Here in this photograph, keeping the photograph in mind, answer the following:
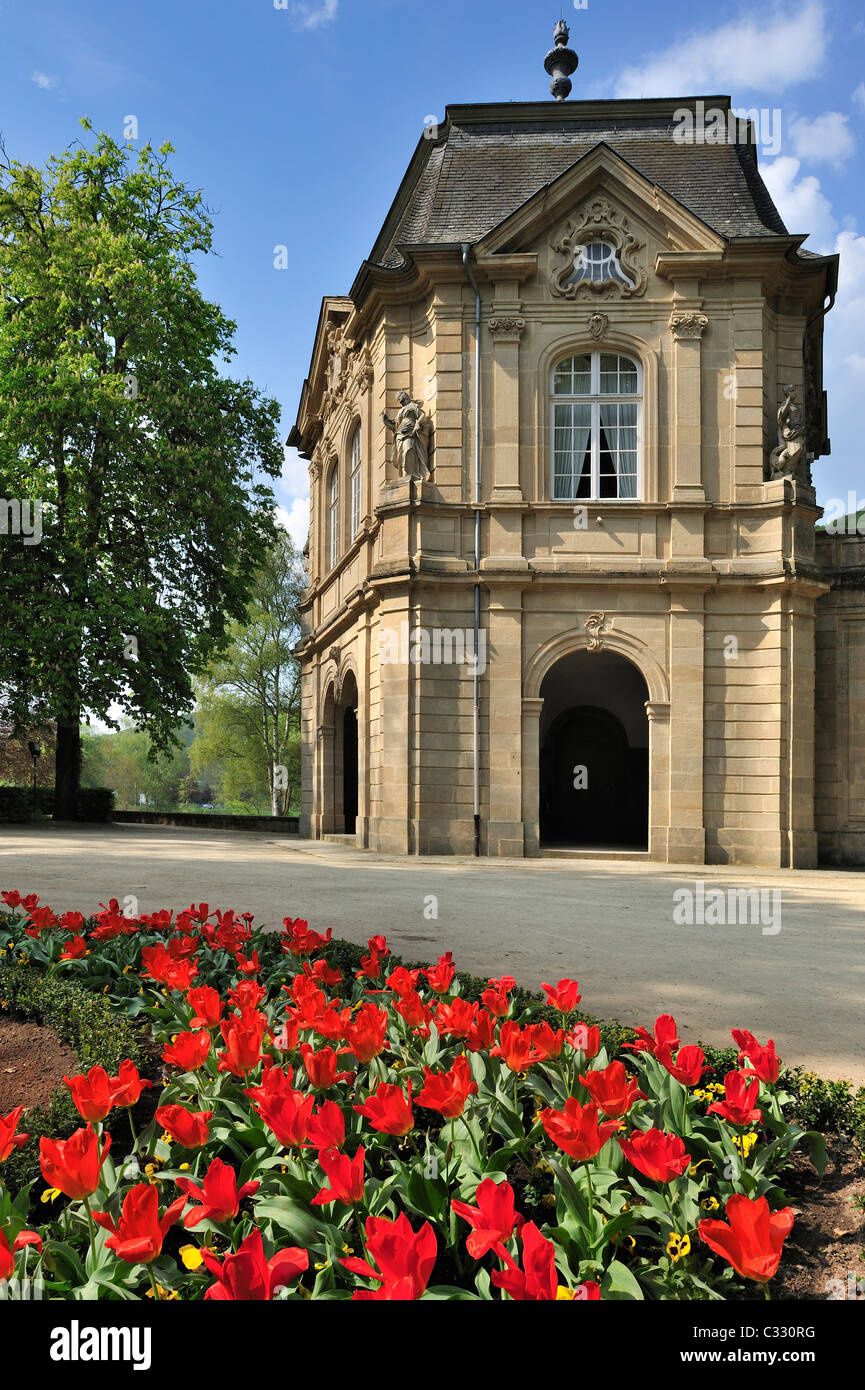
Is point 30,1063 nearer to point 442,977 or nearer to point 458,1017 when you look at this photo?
point 442,977

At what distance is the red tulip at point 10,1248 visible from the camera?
166 centimetres

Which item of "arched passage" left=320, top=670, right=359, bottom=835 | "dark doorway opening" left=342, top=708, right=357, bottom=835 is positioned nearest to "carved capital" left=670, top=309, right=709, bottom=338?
"arched passage" left=320, top=670, right=359, bottom=835

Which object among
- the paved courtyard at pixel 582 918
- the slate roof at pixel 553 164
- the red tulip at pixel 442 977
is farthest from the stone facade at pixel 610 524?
the red tulip at pixel 442 977

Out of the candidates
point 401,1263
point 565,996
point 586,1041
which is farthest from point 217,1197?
point 565,996

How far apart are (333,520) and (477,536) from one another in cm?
914

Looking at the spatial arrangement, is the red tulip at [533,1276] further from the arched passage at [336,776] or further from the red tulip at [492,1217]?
the arched passage at [336,776]

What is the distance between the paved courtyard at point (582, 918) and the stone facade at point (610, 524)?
1.69 metres

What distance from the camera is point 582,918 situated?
28.0 ft

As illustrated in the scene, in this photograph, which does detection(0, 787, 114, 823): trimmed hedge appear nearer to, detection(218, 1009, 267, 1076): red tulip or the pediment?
the pediment

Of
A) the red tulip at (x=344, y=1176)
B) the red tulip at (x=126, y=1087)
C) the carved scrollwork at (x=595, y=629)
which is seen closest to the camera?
the red tulip at (x=344, y=1176)
